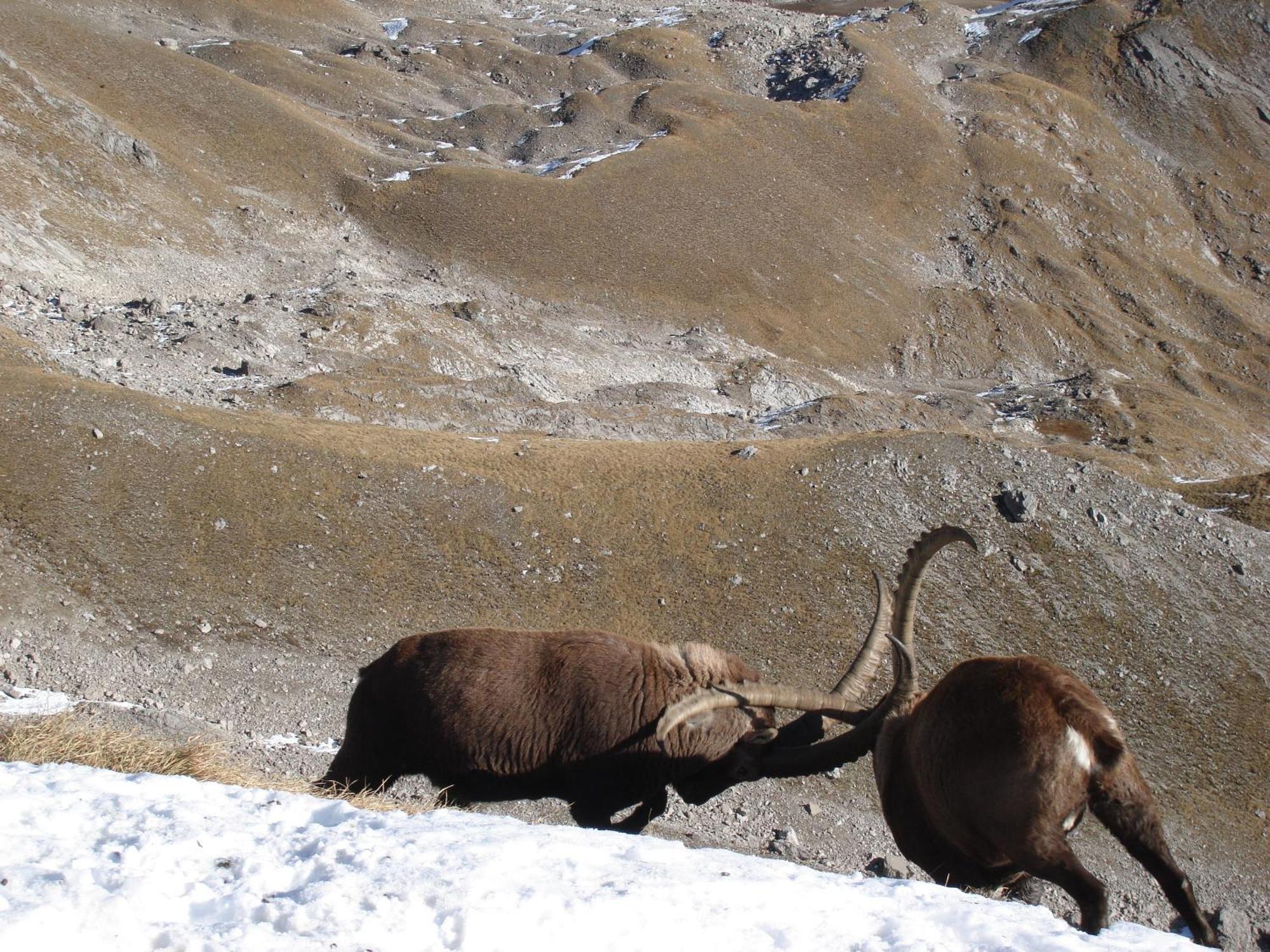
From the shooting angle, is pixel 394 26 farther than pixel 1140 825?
Yes

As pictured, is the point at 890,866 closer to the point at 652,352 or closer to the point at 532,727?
the point at 532,727

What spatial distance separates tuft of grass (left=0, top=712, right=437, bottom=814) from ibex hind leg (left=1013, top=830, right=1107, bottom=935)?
6088 mm

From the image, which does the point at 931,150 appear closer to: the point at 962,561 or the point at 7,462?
the point at 962,561

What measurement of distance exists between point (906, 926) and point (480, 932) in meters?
3.10

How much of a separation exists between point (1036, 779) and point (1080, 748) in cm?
53

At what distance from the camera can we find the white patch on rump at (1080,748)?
9609 millimetres

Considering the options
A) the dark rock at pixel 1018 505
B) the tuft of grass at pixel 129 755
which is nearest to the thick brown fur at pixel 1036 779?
the tuft of grass at pixel 129 755

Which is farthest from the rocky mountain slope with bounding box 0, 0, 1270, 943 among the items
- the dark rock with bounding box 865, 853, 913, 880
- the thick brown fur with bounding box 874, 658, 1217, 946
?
the thick brown fur with bounding box 874, 658, 1217, 946

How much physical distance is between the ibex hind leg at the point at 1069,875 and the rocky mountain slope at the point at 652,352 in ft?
25.0

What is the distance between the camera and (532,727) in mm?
11898

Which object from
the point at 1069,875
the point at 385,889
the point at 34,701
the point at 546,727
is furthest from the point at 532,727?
A: the point at 34,701

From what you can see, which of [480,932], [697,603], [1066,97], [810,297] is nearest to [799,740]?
[480,932]

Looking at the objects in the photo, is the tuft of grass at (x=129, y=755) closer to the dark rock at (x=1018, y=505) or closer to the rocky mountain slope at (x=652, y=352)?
the rocky mountain slope at (x=652, y=352)

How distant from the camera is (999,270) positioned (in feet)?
243
